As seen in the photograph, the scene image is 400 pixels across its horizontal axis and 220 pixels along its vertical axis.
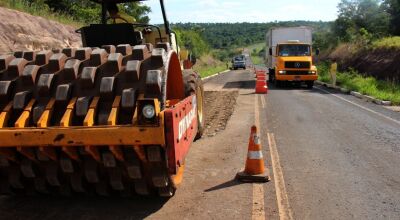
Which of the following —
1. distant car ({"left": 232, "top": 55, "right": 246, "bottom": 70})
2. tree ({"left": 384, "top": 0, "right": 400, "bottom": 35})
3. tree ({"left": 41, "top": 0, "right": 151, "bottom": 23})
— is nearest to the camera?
tree ({"left": 41, "top": 0, "right": 151, "bottom": 23})

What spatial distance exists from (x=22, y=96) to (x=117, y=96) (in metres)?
0.96

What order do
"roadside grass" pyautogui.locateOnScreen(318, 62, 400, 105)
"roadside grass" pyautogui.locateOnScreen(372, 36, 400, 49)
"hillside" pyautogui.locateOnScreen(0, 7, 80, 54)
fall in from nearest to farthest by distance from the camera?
1. "hillside" pyautogui.locateOnScreen(0, 7, 80, 54)
2. "roadside grass" pyautogui.locateOnScreen(318, 62, 400, 105)
3. "roadside grass" pyautogui.locateOnScreen(372, 36, 400, 49)

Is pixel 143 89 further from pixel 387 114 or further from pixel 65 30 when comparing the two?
pixel 65 30

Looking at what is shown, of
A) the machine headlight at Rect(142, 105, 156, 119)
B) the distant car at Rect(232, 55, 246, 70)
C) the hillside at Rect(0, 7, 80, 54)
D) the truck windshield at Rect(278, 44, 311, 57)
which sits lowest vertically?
the distant car at Rect(232, 55, 246, 70)

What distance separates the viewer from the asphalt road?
188 inches

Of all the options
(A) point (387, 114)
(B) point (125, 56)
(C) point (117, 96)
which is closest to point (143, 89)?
(C) point (117, 96)

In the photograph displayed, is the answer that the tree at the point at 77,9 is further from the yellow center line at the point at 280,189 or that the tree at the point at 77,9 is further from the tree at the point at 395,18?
the yellow center line at the point at 280,189

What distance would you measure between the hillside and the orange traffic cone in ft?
32.1

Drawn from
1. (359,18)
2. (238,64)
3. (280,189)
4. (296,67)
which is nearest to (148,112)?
(280,189)

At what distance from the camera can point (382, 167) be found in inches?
266

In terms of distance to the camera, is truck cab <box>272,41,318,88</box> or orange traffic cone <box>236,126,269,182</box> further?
truck cab <box>272,41,318,88</box>

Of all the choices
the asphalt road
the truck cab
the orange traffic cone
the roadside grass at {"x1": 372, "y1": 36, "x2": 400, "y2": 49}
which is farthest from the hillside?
the roadside grass at {"x1": 372, "y1": 36, "x2": 400, "y2": 49}

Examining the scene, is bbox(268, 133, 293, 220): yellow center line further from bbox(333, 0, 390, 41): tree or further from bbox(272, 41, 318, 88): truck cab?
bbox(333, 0, 390, 41): tree

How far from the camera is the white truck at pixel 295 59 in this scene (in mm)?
23219
